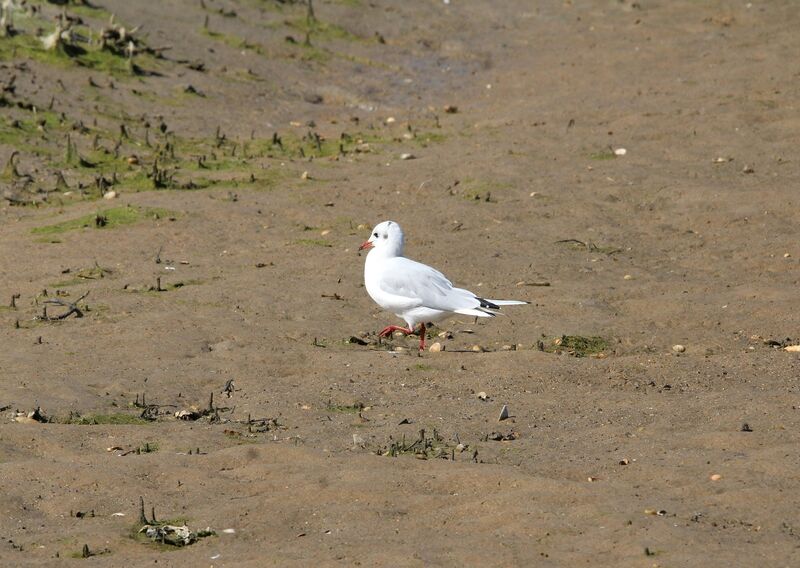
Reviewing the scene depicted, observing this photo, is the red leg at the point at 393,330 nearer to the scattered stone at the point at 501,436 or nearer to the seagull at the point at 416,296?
the seagull at the point at 416,296

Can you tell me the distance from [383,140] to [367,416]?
9728mm

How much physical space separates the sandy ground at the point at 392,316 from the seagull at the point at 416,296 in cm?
34

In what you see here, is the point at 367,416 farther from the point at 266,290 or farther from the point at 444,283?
the point at 266,290

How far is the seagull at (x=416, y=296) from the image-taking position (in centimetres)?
1097

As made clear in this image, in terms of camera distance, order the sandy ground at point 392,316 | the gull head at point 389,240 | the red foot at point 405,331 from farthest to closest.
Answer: the gull head at point 389,240 < the red foot at point 405,331 < the sandy ground at point 392,316

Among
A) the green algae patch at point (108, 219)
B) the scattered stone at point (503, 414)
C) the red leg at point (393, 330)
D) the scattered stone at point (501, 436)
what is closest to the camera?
the scattered stone at point (501, 436)

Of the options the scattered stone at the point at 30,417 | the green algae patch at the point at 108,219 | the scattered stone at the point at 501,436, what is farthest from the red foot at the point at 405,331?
the green algae patch at the point at 108,219

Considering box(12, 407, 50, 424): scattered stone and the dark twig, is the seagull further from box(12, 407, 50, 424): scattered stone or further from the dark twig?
box(12, 407, 50, 424): scattered stone

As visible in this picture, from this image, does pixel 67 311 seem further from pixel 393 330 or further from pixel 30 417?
pixel 30 417

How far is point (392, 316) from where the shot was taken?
12.3 m

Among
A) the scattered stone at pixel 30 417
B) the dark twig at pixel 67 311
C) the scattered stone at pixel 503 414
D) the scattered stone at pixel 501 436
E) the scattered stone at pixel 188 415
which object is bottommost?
the scattered stone at pixel 30 417

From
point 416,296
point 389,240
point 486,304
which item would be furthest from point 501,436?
point 389,240

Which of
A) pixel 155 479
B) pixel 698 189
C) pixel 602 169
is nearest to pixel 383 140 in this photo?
pixel 602 169

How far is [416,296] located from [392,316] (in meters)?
1.16
